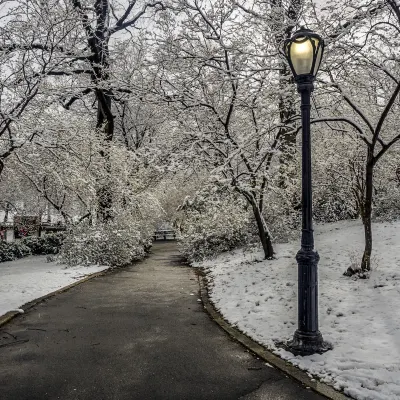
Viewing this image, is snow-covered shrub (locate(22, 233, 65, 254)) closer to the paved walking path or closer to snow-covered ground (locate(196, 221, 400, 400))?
snow-covered ground (locate(196, 221, 400, 400))

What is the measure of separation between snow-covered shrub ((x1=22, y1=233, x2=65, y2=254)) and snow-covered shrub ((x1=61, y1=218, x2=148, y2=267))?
5.17 meters

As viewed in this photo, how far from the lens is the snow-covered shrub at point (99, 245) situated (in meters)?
15.2

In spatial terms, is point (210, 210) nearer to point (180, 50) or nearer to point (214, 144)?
point (214, 144)

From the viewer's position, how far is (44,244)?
21219 millimetres

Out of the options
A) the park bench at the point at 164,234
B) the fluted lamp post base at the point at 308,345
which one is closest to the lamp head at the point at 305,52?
the fluted lamp post base at the point at 308,345

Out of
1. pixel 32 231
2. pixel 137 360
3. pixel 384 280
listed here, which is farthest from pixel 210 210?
Result: pixel 32 231

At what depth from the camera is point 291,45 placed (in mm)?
5277

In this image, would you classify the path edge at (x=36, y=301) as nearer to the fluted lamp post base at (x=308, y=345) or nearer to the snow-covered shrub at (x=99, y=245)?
the snow-covered shrub at (x=99, y=245)

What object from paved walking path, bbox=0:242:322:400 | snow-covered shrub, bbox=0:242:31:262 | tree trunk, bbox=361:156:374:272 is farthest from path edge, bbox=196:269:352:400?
snow-covered shrub, bbox=0:242:31:262

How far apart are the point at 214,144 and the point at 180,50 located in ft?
8.78

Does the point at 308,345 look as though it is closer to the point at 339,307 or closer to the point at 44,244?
the point at 339,307

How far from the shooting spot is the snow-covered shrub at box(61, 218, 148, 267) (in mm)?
15164

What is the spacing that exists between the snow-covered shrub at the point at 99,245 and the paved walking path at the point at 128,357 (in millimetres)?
6566

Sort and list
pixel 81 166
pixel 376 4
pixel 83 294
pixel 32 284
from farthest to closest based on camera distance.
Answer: pixel 81 166, pixel 32 284, pixel 83 294, pixel 376 4
